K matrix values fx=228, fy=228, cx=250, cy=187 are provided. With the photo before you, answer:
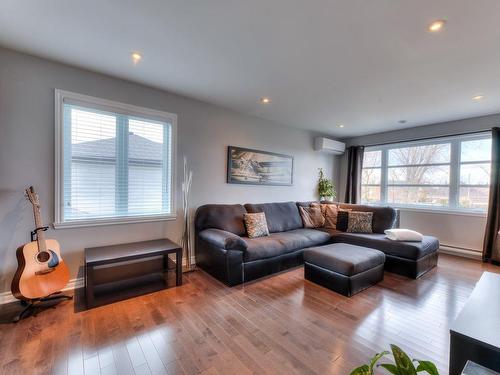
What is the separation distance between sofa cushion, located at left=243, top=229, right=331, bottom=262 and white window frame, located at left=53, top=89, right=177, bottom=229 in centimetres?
123

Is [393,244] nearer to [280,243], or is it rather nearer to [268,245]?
[280,243]

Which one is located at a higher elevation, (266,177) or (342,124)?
(342,124)

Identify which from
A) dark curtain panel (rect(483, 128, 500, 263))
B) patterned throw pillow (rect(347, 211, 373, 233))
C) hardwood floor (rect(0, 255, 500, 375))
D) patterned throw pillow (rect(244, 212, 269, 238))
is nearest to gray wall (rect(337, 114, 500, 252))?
dark curtain panel (rect(483, 128, 500, 263))

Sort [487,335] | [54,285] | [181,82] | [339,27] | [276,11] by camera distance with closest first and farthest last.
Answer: [487,335]
[276,11]
[339,27]
[54,285]
[181,82]

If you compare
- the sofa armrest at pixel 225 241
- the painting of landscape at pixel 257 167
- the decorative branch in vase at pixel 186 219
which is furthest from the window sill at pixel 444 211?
the decorative branch in vase at pixel 186 219

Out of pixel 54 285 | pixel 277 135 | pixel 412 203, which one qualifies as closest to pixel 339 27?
pixel 277 135

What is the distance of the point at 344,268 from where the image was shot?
2559mm

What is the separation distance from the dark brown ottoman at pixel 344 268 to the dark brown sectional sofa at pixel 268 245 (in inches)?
16.4

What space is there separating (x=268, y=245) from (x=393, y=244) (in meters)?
1.85

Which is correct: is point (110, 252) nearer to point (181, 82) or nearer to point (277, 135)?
point (181, 82)

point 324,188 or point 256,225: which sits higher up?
point 324,188

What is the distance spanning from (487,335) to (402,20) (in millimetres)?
2098

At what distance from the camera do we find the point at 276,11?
66.1 inches

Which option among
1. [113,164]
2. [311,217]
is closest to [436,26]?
[311,217]
